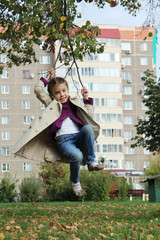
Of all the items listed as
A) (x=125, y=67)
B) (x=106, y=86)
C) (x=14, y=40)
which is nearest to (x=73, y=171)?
(x=14, y=40)

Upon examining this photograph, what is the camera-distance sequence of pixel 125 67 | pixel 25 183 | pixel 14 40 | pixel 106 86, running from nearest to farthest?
pixel 14 40
pixel 25 183
pixel 106 86
pixel 125 67

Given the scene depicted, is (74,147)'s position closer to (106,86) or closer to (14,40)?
(14,40)

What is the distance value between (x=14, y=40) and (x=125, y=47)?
232ft

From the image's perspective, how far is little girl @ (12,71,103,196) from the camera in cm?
806

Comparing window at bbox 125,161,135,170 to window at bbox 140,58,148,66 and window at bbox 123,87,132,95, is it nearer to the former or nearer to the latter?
window at bbox 123,87,132,95

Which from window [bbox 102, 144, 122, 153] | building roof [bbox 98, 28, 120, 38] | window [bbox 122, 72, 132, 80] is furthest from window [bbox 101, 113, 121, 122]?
building roof [bbox 98, 28, 120, 38]

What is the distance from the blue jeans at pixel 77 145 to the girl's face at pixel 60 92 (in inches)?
29.4

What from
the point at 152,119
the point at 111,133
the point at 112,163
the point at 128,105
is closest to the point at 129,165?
the point at 112,163

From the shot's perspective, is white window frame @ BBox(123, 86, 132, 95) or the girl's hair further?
white window frame @ BBox(123, 86, 132, 95)

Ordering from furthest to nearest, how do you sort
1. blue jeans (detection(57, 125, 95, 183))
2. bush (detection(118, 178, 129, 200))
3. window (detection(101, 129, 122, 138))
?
window (detection(101, 129, 122, 138))
bush (detection(118, 178, 129, 200))
blue jeans (detection(57, 125, 95, 183))

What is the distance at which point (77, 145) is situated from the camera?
27.2ft

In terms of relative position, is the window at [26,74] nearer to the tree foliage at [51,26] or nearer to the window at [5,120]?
the window at [5,120]

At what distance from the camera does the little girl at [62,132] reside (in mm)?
8062

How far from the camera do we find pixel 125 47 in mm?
81562
